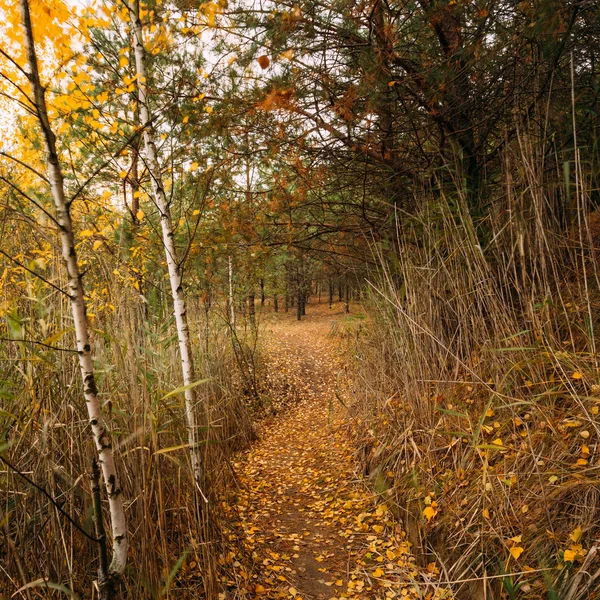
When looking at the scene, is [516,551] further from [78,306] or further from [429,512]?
[78,306]

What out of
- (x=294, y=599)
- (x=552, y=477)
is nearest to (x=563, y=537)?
(x=552, y=477)

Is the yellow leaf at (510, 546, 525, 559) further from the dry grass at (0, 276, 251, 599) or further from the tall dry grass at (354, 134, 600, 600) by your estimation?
the dry grass at (0, 276, 251, 599)

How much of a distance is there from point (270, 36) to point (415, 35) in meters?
1.29

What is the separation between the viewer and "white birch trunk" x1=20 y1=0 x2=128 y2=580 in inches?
47.1

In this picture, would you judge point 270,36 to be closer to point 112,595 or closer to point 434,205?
point 434,205

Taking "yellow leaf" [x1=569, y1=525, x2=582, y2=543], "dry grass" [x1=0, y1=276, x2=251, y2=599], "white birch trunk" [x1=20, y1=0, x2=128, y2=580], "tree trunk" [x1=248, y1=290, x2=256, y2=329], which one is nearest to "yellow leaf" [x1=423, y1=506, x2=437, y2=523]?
"yellow leaf" [x1=569, y1=525, x2=582, y2=543]

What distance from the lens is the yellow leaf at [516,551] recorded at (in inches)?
70.0

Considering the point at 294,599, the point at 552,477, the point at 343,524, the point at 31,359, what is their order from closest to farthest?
the point at 31,359, the point at 552,477, the point at 294,599, the point at 343,524

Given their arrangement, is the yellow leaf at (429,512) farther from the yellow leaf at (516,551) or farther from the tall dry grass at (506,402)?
the yellow leaf at (516,551)

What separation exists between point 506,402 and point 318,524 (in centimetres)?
173

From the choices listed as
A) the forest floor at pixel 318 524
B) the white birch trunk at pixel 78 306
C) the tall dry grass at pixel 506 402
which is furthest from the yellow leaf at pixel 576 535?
the white birch trunk at pixel 78 306

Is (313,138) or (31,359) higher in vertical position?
(313,138)

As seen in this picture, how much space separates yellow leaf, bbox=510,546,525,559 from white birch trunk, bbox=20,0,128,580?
5.75 feet

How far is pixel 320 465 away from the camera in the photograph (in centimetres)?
391
